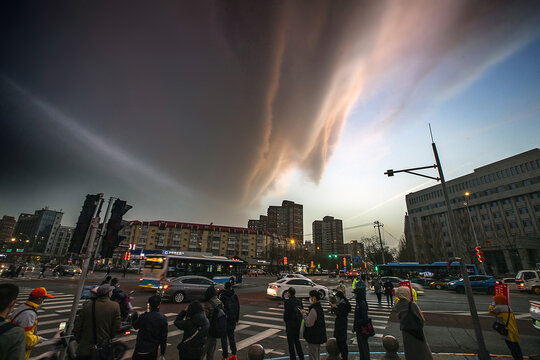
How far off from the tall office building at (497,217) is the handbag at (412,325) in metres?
55.4

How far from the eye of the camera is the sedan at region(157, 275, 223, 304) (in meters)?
15.0

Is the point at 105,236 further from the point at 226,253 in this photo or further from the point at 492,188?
the point at 226,253

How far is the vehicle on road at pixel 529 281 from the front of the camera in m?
21.8

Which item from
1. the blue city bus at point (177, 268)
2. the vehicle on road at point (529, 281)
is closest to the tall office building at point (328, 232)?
the vehicle on road at point (529, 281)

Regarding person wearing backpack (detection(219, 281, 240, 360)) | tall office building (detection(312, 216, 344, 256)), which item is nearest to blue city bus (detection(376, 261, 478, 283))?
person wearing backpack (detection(219, 281, 240, 360))

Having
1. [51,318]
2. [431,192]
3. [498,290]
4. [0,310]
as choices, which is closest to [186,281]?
[51,318]

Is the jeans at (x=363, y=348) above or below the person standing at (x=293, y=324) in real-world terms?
below

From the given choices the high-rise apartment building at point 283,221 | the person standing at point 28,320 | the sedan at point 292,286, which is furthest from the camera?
the high-rise apartment building at point 283,221

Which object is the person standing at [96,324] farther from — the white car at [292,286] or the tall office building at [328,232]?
the tall office building at [328,232]

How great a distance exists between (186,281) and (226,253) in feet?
298

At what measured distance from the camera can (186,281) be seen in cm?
1583

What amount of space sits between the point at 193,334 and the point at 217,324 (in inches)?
43.4

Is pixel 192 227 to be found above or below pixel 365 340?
above

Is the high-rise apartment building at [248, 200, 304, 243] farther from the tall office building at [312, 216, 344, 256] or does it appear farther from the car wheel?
the car wheel
